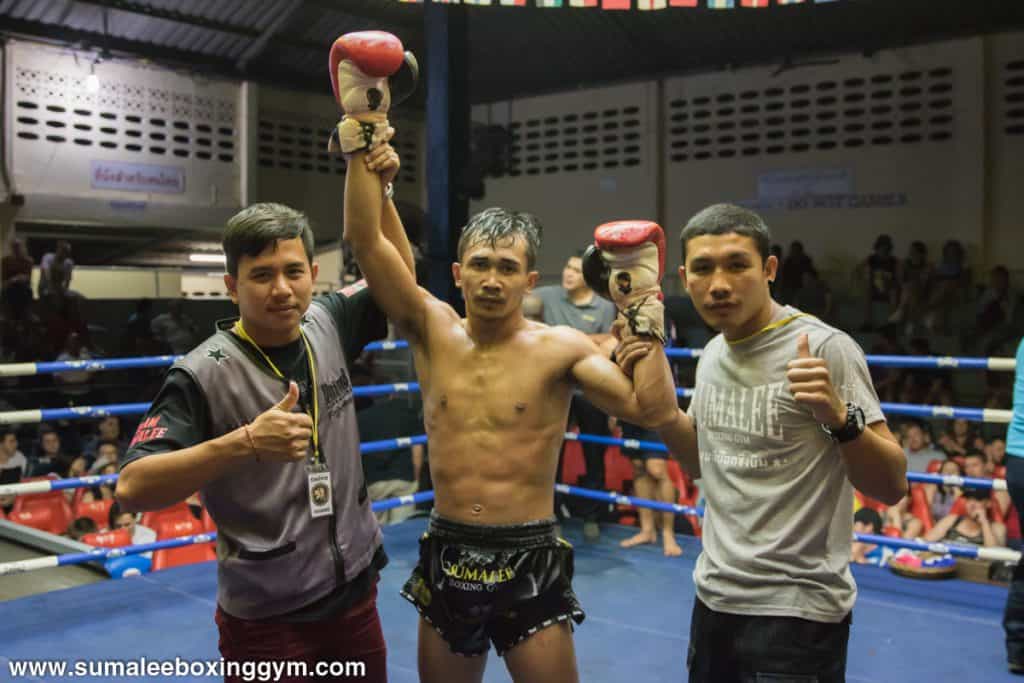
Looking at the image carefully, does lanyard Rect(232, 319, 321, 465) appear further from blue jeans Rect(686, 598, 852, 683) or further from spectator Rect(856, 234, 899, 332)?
spectator Rect(856, 234, 899, 332)

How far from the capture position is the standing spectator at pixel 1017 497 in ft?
9.83

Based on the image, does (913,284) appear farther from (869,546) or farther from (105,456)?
(105,456)

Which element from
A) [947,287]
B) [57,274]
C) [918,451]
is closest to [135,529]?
[57,274]

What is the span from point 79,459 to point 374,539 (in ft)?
13.4

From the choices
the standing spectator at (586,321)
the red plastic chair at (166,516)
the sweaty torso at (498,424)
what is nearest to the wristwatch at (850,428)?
the sweaty torso at (498,424)

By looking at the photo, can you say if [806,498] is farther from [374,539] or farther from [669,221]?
[669,221]

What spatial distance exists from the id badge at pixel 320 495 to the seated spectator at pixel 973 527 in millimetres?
3714

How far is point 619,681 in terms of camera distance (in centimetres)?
304

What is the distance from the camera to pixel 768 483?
5.91 feet

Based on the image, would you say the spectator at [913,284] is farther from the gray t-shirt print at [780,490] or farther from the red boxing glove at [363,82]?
the red boxing glove at [363,82]

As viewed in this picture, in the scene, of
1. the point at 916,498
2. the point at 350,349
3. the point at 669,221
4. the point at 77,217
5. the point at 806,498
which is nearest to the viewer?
the point at 806,498

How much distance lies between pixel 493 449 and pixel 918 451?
431 centimetres

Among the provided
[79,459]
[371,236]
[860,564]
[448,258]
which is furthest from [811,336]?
[79,459]

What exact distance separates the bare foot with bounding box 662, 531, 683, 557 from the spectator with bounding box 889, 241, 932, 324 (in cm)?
416
